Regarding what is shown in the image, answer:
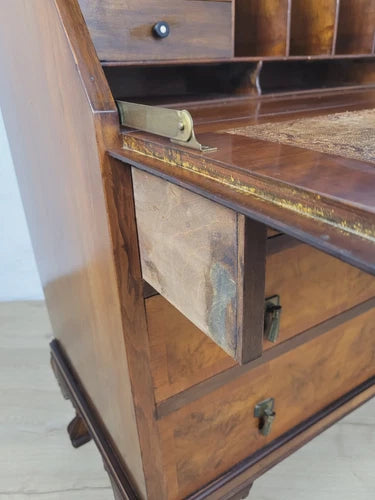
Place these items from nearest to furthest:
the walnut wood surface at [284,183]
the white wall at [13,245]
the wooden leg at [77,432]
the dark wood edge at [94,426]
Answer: the walnut wood surface at [284,183]
the dark wood edge at [94,426]
the wooden leg at [77,432]
the white wall at [13,245]

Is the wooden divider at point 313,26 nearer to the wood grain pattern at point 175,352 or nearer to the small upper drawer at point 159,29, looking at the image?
the small upper drawer at point 159,29

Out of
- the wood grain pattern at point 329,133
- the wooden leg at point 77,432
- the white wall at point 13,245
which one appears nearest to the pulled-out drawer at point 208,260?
the wood grain pattern at point 329,133

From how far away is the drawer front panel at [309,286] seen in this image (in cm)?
70

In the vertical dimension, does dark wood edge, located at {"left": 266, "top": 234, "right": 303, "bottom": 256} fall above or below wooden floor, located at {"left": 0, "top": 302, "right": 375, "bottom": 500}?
above

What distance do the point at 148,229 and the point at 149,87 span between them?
1.50 ft

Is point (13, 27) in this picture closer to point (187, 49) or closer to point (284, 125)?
point (187, 49)

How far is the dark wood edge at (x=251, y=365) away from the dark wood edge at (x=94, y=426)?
0.23 meters

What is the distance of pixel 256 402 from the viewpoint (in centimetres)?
85

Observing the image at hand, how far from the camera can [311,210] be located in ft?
1.03

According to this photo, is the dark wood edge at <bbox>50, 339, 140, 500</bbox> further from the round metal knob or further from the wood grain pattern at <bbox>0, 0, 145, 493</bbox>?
the round metal knob

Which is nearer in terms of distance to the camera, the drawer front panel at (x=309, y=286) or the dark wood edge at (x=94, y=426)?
the drawer front panel at (x=309, y=286)

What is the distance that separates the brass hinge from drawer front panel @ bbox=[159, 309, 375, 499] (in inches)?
19.5

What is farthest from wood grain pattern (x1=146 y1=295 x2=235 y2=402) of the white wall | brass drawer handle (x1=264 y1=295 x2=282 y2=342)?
the white wall

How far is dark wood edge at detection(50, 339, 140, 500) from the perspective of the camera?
85cm
